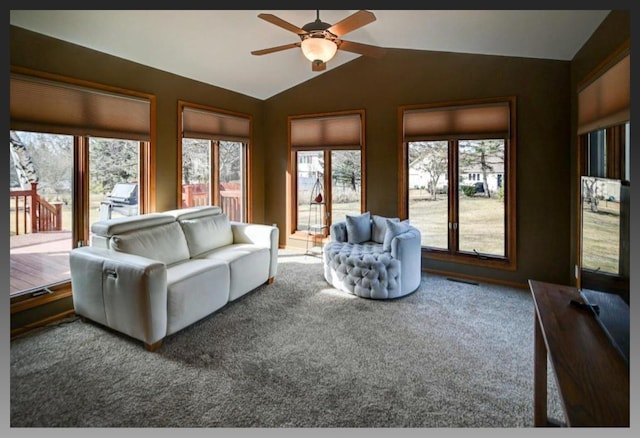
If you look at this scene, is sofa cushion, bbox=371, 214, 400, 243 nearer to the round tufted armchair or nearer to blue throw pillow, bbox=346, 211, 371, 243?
blue throw pillow, bbox=346, 211, 371, 243

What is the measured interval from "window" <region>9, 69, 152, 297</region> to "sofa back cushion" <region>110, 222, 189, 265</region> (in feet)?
2.05

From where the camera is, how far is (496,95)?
3.94m

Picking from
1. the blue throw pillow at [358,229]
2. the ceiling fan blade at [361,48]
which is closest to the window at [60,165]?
the ceiling fan blade at [361,48]

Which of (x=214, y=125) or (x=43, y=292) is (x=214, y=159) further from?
(x=43, y=292)

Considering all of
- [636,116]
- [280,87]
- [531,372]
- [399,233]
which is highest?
[280,87]

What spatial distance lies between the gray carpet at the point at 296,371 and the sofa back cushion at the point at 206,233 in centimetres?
78

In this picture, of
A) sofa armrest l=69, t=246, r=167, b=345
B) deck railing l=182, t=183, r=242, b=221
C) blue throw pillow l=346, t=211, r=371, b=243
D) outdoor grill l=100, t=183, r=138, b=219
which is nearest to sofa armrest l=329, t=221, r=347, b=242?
blue throw pillow l=346, t=211, r=371, b=243

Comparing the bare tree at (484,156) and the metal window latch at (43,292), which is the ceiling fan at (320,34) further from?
the metal window latch at (43,292)

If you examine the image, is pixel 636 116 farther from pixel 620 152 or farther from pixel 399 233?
pixel 399 233

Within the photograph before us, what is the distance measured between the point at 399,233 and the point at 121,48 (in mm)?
3307

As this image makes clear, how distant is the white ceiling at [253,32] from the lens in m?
2.81

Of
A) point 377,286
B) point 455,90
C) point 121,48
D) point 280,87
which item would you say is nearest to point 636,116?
point 377,286

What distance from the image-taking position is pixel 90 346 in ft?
8.32

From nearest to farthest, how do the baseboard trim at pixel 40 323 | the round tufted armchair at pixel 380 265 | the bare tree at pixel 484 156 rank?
the baseboard trim at pixel 40 323 → the round tufted armchair at pixel 380 265 → the bare tree at pixel 484 156
